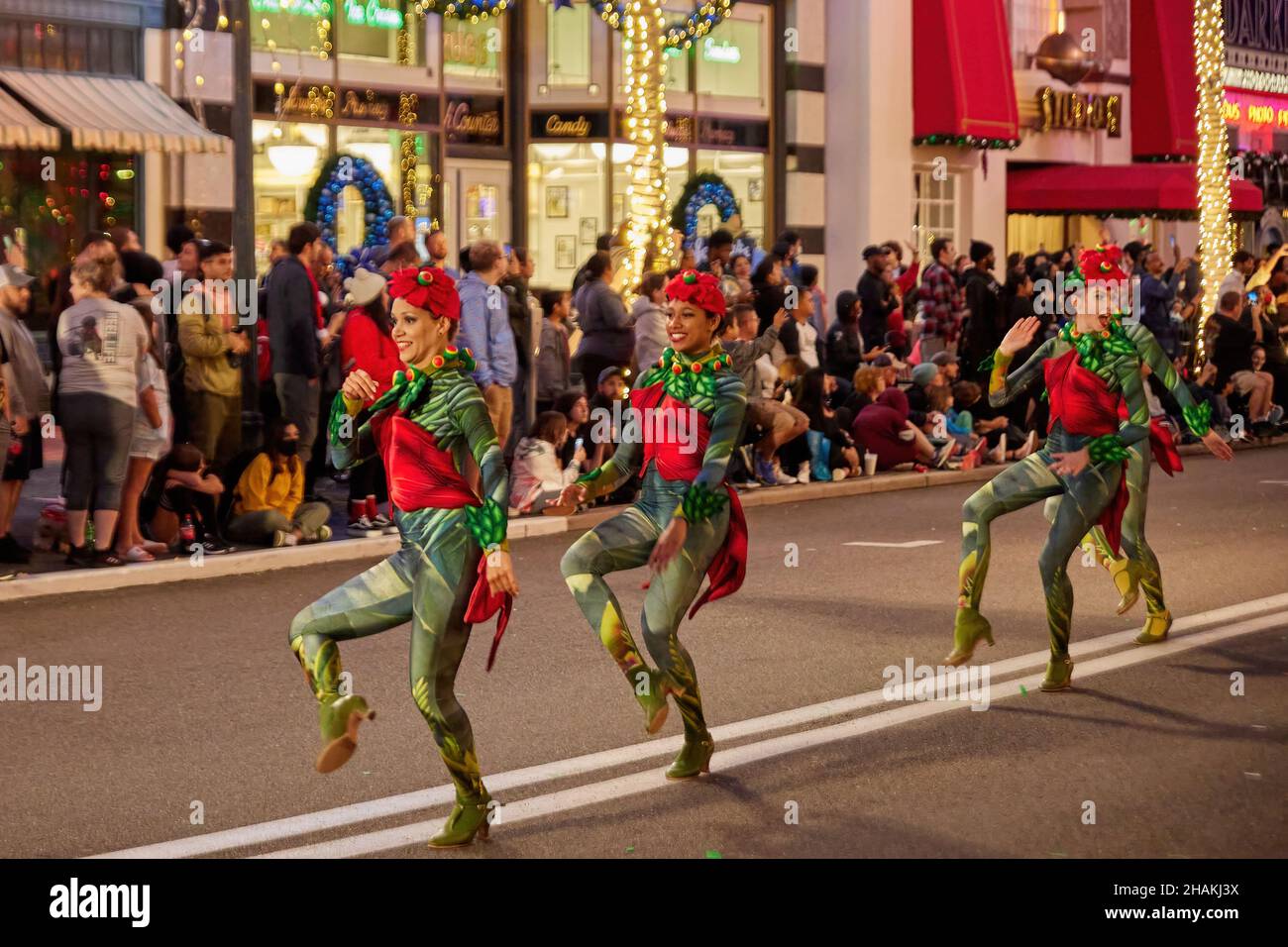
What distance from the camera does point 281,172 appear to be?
78.4 feet

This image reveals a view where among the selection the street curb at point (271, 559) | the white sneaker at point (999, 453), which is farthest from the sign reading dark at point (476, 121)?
the street curb at point (271, 559)

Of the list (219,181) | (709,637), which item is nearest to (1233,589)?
(709,637)

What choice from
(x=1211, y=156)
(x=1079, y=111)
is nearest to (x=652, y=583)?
(x=1211, y=156)

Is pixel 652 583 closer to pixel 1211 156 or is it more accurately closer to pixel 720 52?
pixel 1211 156

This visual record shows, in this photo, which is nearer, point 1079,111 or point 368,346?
point 368,346

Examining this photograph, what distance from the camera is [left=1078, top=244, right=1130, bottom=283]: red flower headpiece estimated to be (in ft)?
33.9

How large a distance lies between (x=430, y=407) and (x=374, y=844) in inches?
55.1

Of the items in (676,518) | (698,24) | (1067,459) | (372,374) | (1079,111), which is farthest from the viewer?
(1079,111)

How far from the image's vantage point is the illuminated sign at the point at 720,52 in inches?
1185

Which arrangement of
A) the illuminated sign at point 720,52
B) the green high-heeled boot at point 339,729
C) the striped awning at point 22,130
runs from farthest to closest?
the illuminated sign at point 720,52 → the striped awning at point 22,130 → the green high-heeled boot at point 339,729

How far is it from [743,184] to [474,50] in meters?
5.48

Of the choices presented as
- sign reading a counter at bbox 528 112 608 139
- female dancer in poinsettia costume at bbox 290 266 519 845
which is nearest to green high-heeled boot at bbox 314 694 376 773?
female dancer in poinsettia costume at bbox 290 266 519 845

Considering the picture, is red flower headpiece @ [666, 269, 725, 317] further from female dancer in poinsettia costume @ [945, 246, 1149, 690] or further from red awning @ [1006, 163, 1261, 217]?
red awning @ [1006, 163, 1261, 217]

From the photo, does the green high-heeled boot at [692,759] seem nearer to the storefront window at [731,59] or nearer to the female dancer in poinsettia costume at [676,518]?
the female dancer in poinsettia costume at [676,518]
